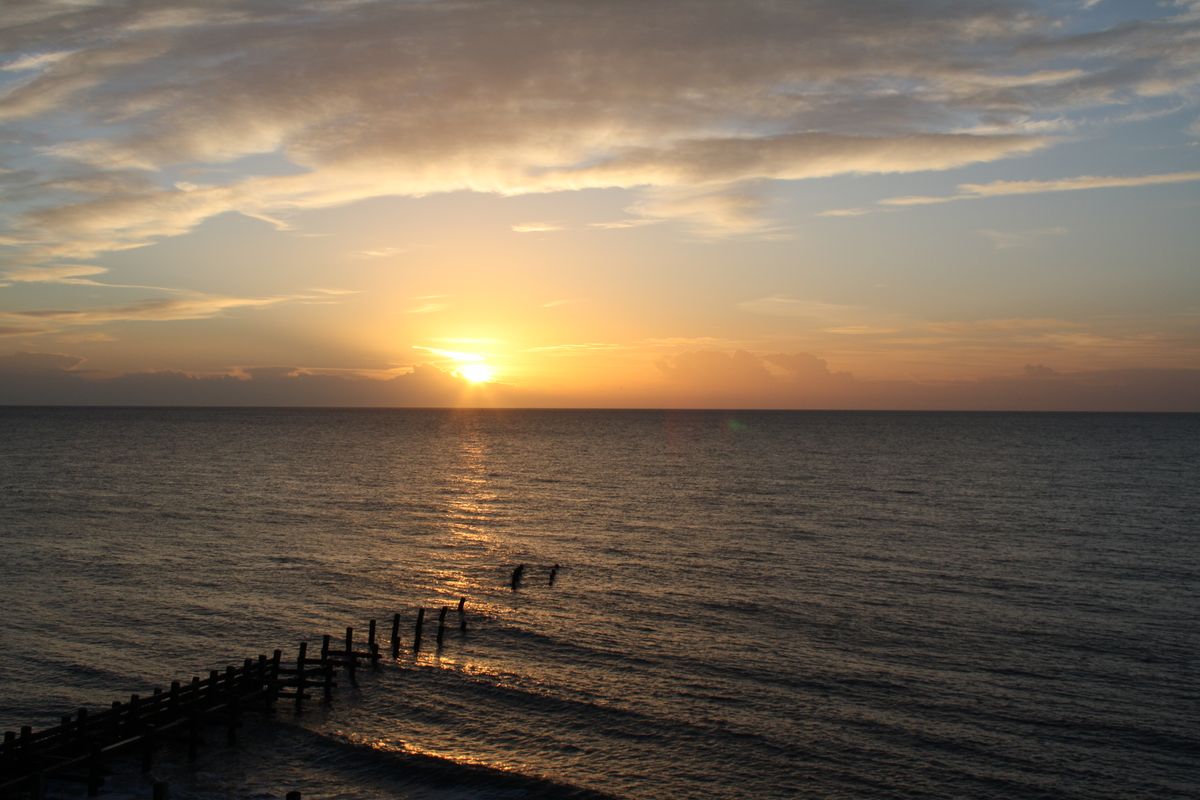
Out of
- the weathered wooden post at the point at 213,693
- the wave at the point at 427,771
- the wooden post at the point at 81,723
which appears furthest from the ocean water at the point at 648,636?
the weathered wooden post at the point at 213,693

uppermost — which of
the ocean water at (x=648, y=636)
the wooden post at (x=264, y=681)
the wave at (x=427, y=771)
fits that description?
the wooden post at (x=264, y=681)

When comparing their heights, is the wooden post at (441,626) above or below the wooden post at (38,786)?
below

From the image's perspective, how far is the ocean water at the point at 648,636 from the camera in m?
24.0

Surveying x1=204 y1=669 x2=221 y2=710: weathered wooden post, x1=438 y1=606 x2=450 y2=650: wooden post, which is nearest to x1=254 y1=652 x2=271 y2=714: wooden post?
x1=204 y1=669 x2=221 y2=710: weathered wooden post

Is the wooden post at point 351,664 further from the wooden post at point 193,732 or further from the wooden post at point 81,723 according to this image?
the wooden post at point 81,723

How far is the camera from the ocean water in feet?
78.7

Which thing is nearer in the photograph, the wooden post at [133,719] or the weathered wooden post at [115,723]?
the weathered wooden post at [115,723]

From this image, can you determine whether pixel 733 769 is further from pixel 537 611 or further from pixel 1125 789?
pixel 537 611

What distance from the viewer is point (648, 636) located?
36.1 metres

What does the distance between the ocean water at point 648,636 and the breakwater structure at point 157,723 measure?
2.36 feet

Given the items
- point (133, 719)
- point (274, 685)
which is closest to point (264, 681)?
point (274, 685)

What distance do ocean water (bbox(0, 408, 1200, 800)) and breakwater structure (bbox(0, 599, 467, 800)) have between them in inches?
28.4

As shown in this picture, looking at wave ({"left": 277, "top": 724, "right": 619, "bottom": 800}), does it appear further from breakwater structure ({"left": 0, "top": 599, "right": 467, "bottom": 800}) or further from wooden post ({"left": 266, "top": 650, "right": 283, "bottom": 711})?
breakwater structure ({"left": 0, "top": 599, "right": 467, "bottom": 800})

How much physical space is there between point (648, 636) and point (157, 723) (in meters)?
19.0
